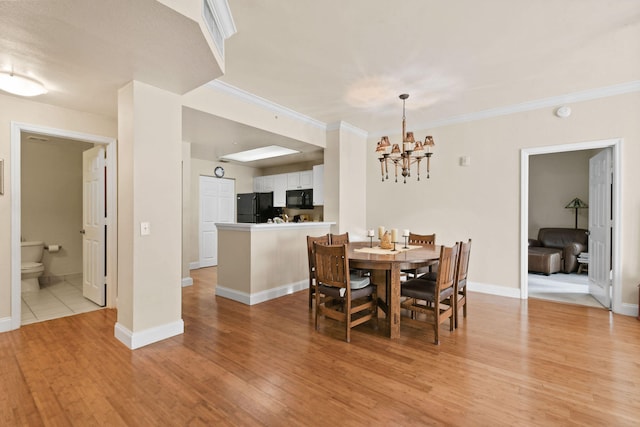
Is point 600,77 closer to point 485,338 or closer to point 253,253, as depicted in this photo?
point 485,338

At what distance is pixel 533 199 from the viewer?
691cm

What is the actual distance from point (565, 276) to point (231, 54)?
21.1ft

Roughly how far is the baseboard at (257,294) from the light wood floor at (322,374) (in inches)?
24.1

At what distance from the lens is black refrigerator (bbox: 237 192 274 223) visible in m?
7.19

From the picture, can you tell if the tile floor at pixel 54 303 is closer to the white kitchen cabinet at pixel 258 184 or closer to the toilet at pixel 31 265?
the toilet at pixel 31 265

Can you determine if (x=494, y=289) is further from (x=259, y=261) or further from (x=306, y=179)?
(x=306, y=179)

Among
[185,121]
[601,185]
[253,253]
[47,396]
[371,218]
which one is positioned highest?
[185,121]

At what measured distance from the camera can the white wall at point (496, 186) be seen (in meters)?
3.55

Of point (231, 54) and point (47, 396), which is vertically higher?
point (231, 54)

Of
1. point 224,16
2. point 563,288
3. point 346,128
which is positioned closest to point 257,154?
point 346,128

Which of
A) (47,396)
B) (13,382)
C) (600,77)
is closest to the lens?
(47,396)

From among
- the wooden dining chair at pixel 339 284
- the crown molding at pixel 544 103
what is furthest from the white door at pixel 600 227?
the wooden dining chair at pixel 339 284

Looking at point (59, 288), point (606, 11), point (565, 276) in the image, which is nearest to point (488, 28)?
point (606, 11)

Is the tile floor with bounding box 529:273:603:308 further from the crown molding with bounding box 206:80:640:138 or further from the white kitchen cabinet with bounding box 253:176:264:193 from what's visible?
the white kitchen cabinet with bounding box 253:176:264:193
